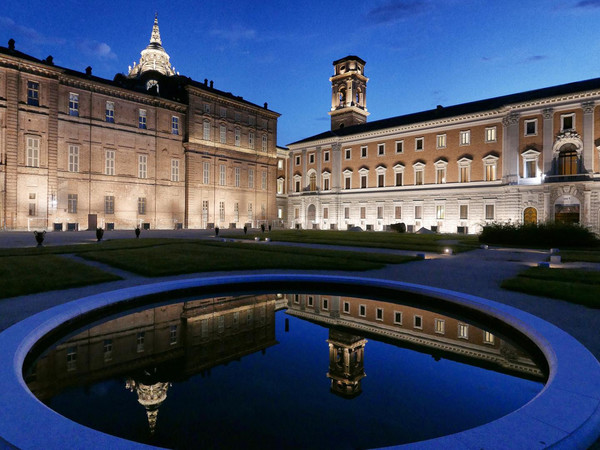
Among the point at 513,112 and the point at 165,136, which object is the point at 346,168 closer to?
the point at 513,112

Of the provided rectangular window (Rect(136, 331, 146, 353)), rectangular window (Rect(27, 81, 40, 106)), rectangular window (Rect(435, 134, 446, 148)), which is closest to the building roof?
rectangular window (Rect(435, 134, 446, 148))

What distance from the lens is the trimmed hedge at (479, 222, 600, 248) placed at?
23.2 m

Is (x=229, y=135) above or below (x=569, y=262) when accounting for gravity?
above

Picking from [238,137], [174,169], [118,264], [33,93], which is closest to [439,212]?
[238,137]

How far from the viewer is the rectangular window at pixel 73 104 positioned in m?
34.9

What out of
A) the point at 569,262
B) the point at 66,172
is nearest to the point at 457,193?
the point at 569,262

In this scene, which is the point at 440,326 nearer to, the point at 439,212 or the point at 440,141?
the point at 439,212

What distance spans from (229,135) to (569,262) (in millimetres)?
41906

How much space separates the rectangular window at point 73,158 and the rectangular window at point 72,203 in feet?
8.62

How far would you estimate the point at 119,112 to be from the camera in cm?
3859

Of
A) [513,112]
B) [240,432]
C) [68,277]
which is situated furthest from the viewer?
[513,112]

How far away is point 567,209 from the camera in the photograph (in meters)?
34.2

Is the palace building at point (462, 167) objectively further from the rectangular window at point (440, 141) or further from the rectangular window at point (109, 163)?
the rectangular window at point (109, 163)

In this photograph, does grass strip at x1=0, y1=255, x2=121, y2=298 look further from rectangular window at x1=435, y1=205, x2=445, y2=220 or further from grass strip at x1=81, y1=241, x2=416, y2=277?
rectangular window at x1=435, y1=205, x2=445, y2=220
